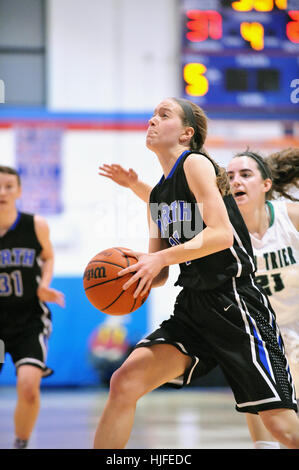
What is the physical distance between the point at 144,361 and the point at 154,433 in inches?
93.8

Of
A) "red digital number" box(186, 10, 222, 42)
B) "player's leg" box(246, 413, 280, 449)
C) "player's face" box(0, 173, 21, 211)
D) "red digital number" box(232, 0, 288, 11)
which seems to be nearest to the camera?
"player's leg" box(246, 413, 280, 449)

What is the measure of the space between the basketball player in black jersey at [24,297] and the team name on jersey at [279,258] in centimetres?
135

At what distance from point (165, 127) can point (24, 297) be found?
1868 mm

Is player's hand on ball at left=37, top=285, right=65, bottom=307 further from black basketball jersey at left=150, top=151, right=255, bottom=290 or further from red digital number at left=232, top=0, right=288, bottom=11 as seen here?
red digital number at left=232, top=0, right=288, bottom=11

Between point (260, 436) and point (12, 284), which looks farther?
point (12, 284)

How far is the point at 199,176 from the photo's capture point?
2723 mm

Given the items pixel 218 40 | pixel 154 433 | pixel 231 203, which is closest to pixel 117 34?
pixel 218 40

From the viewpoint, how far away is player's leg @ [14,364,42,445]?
4.09 meters

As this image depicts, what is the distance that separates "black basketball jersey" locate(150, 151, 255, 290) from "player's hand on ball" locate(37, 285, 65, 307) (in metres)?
1.49

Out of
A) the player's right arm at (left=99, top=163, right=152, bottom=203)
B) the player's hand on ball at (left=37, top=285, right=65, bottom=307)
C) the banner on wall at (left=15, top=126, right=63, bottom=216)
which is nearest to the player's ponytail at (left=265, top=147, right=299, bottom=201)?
the player's right arm at (left=99, top=163, right=152, bottom=203)

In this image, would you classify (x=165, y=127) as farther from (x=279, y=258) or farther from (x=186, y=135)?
(x=279, y=258)

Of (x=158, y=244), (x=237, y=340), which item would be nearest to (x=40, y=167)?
(x=158, y=244)

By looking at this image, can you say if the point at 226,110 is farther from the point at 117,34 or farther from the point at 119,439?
the point at 119,439

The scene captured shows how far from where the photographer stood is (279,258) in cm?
345
